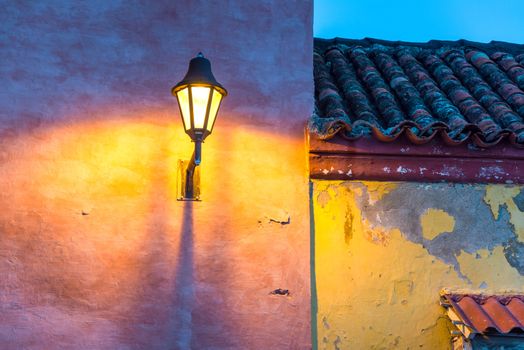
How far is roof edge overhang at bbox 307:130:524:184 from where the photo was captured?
4109mm

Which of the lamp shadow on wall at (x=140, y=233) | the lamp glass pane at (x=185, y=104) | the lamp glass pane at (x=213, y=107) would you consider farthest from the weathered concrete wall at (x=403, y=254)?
the lamp glass pane at (x=185, y=104)

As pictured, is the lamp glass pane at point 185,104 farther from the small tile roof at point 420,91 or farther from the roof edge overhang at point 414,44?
the roof edge overhang at point 414,44

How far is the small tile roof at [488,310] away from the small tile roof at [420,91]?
1.11 metres

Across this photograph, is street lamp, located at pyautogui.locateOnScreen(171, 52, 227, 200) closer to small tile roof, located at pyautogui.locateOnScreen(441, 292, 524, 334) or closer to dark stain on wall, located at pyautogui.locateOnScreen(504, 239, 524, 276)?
small tile roof, located at pyautogui.locateOnScreen(441, 292, 524, 334)

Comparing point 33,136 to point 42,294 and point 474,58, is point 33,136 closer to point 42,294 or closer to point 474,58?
point 42,294

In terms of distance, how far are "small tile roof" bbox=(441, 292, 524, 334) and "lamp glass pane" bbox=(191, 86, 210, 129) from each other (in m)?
2.14

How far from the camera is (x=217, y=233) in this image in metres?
3.96

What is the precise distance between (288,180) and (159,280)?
1.15m

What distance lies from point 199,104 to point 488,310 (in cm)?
244

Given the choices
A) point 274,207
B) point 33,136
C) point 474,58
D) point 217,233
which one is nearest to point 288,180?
point 274,207

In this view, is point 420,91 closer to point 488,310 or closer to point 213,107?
point 488,310

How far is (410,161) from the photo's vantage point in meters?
4.19

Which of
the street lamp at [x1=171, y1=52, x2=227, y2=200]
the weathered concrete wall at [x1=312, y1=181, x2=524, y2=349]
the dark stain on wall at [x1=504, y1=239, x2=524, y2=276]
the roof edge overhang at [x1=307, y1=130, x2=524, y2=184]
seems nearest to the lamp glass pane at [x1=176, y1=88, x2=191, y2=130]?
the street lamp at [x1=171, y1=52, x2=227, y2=200]

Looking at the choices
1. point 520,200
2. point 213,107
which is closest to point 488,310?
point 520,200
